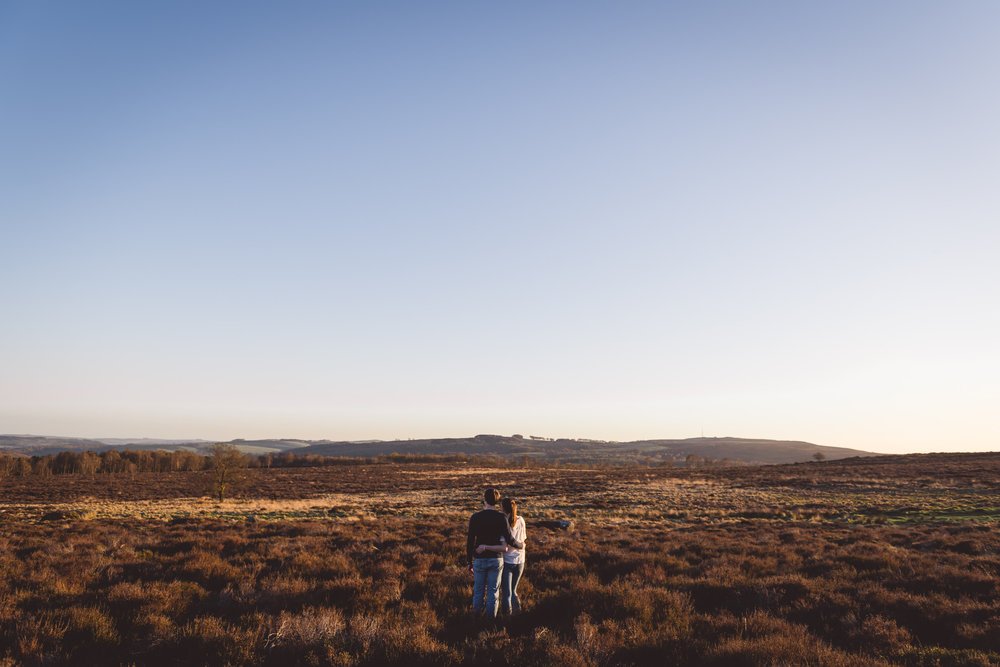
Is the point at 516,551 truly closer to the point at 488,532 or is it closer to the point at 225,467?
the point at 488,532

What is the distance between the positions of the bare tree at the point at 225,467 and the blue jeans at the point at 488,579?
4385cm

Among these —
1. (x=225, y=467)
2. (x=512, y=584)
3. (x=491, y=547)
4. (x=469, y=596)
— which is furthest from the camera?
(x=225, y=467)

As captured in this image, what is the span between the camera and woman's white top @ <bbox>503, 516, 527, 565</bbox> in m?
7.78

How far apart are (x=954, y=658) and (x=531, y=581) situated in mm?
6834

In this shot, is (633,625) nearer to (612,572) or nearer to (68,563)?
(612,572)

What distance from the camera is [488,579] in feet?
25.0

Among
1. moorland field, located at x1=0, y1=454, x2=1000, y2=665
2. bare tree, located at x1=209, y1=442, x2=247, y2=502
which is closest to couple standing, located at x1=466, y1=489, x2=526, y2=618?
moorland field, located at x1=0, y1=454, x2=1000, y2=665

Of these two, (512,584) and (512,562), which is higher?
(512,562)

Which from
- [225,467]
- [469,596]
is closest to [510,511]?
[469,596]

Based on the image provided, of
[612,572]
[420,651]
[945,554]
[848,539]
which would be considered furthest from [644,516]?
[420,651]

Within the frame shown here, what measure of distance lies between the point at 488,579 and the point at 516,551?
614 mm

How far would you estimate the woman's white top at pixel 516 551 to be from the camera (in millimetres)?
7777

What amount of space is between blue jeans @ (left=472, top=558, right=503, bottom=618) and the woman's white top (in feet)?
0.82

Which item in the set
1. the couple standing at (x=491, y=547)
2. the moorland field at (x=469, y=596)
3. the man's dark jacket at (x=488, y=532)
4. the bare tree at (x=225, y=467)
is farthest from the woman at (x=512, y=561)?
the bare tree at (x=225, y=467)
